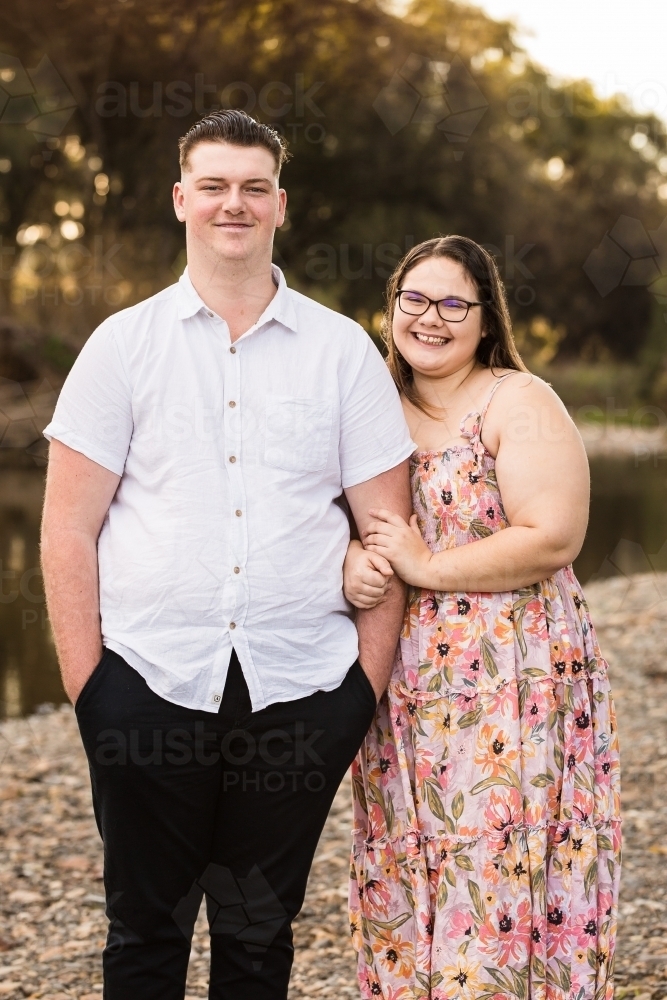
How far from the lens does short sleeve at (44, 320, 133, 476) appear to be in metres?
2.35

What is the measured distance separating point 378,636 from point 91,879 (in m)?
2.55

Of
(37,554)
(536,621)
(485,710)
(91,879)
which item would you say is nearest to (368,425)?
(536,621)

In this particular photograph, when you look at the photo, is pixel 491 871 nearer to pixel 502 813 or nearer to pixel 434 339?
pixel 502 813

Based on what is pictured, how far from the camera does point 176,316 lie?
2.44m

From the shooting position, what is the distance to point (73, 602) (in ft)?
7.81

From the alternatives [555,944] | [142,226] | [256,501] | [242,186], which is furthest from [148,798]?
[142,226]

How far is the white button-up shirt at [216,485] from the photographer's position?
2.36 m

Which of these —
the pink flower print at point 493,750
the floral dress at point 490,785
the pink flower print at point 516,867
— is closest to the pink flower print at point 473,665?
the floral dress at point 490,785

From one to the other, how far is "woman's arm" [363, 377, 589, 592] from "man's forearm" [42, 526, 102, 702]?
65 centimetres

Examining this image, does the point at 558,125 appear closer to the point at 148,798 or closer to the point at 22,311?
the point at 22,311

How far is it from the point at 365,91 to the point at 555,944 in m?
24.5

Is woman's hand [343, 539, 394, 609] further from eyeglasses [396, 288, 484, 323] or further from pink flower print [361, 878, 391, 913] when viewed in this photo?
pink flower print [361, 878, 391, 913]

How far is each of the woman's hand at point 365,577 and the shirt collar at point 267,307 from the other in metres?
0.55

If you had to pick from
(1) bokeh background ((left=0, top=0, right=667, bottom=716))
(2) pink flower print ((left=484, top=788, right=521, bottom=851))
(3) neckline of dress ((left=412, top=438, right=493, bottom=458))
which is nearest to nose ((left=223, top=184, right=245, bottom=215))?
(3) neckline of dress ((left=412, top=438, right=493, bottom=458))
